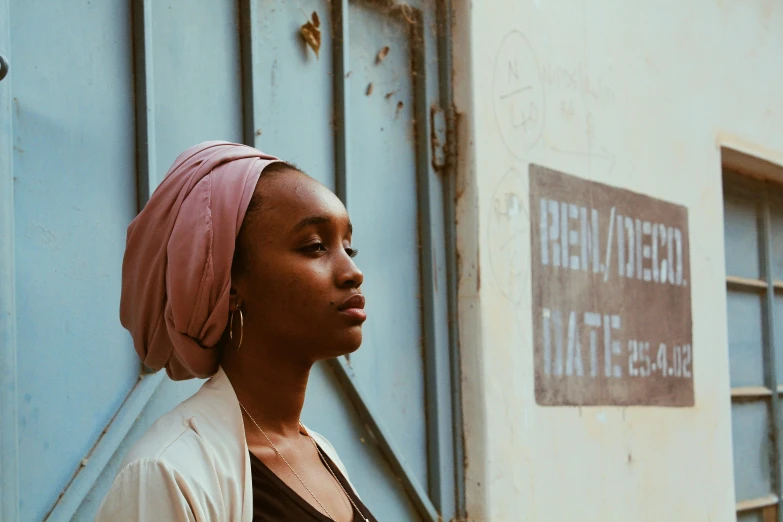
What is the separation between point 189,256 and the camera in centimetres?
183

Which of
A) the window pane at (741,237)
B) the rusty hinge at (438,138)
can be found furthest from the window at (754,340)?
the rusty hinge at (438,138)

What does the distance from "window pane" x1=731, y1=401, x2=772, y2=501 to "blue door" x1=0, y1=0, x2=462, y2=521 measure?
→ 8.71 ft

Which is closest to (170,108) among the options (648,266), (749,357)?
(648,266)

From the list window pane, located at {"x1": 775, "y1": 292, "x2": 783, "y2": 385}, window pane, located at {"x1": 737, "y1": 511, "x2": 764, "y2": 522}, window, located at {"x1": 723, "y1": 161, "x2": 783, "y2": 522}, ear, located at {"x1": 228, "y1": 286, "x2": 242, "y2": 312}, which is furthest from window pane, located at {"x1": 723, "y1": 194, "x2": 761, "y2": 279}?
ear, located at {"x1": 228, "y1": 286, "x2": 242, "y2": 312}

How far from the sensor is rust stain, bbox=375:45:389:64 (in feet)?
11.7

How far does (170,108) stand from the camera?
2.77m

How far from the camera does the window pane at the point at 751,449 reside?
5.66 meters

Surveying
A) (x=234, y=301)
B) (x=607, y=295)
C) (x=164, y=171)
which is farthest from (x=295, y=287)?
(x=607, y=295)

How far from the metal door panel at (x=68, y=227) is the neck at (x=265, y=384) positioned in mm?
653

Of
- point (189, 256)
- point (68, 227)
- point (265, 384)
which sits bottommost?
point (265, 384)

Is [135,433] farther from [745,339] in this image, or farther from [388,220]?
[745,339]

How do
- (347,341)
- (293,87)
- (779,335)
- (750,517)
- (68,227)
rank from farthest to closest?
(779,335) < (750,517) < (293,87) < (68,227) < (347,341)

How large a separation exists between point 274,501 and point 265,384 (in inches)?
9.6

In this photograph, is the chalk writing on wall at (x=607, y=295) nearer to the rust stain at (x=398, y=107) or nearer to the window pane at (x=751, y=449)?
the rust stain at (x=398, y=107)
